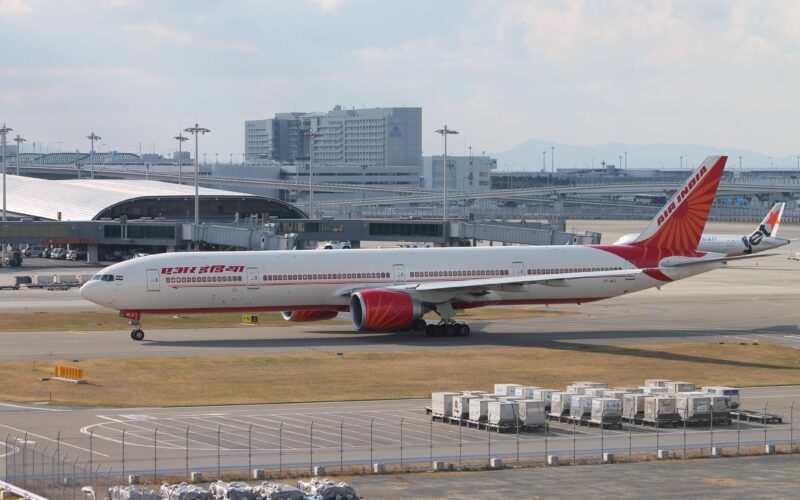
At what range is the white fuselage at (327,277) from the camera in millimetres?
72562

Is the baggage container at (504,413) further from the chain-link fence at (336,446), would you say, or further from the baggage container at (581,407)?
the baggage container at (581,407)

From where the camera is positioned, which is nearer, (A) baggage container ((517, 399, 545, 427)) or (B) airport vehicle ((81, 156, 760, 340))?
(A) baggage container ((517, 399, 545, 427))

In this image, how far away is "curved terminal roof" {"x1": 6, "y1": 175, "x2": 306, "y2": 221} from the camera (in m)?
158

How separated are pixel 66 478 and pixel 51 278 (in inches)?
3024

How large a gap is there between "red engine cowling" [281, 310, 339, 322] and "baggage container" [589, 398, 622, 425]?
31.2 metres

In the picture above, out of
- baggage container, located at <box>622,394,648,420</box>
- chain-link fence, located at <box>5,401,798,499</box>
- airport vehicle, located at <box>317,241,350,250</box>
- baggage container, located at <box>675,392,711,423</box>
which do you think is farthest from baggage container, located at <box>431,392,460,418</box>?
airport vehicle, located at <box>317,241,350,250</box>

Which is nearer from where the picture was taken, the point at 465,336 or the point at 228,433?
the point at 228,433

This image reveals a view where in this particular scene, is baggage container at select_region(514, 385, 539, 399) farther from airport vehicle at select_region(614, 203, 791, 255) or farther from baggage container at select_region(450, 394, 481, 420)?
airport vehicle at select_region(614, 203, 791, 255)

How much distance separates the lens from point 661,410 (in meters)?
48.8

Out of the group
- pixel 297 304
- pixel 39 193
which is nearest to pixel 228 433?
pixel 297 304

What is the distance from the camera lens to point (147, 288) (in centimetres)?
7225

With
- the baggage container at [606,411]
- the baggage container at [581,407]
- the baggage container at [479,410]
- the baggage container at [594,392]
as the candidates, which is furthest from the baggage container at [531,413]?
the baggage container at [594,392]

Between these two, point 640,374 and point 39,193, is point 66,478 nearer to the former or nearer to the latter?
point 640,374

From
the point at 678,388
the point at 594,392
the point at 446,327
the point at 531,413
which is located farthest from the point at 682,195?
the point at 531,413
